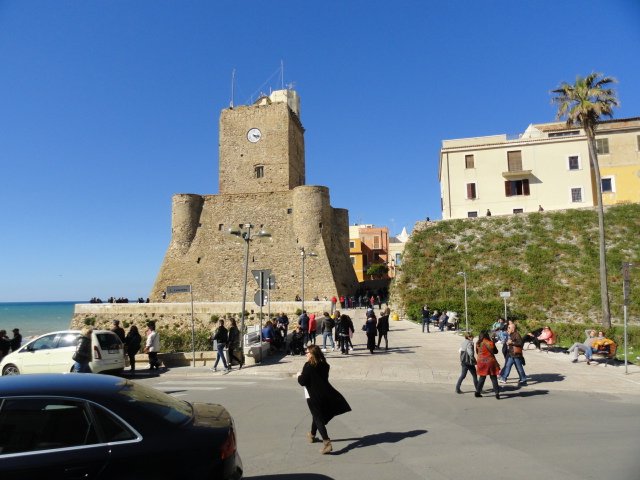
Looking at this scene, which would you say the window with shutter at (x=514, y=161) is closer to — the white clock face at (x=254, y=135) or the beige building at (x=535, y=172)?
the beige building at (x=535, y=172)

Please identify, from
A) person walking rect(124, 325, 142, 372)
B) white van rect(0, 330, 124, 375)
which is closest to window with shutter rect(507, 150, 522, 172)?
person walking rect(124, 325, 142, 372)

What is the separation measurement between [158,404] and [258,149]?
45.4 meters

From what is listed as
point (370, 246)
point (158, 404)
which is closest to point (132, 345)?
point (158, 404)

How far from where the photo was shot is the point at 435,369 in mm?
12328

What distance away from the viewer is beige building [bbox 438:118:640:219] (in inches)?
1401

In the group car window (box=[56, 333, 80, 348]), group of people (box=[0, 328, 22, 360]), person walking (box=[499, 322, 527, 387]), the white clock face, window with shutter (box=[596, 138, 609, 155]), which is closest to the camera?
person walking (box=[499, 322, 527, 387])

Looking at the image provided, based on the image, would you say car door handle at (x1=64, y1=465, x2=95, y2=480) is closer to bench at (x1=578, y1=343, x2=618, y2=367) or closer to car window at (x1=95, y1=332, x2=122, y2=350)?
car window at (x1=95, y1=332, x2=122, y2=350)

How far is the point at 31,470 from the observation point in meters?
3.07

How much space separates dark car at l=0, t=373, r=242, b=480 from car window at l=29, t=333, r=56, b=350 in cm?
889

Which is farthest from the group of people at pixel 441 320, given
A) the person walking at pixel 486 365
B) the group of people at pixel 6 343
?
the group of people at pixel 6 343

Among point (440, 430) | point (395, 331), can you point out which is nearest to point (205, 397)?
point (440, 430)

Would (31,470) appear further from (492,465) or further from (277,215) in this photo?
(277,215)

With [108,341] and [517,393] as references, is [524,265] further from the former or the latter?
[108,341]

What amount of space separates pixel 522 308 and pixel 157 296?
31.3 meters
